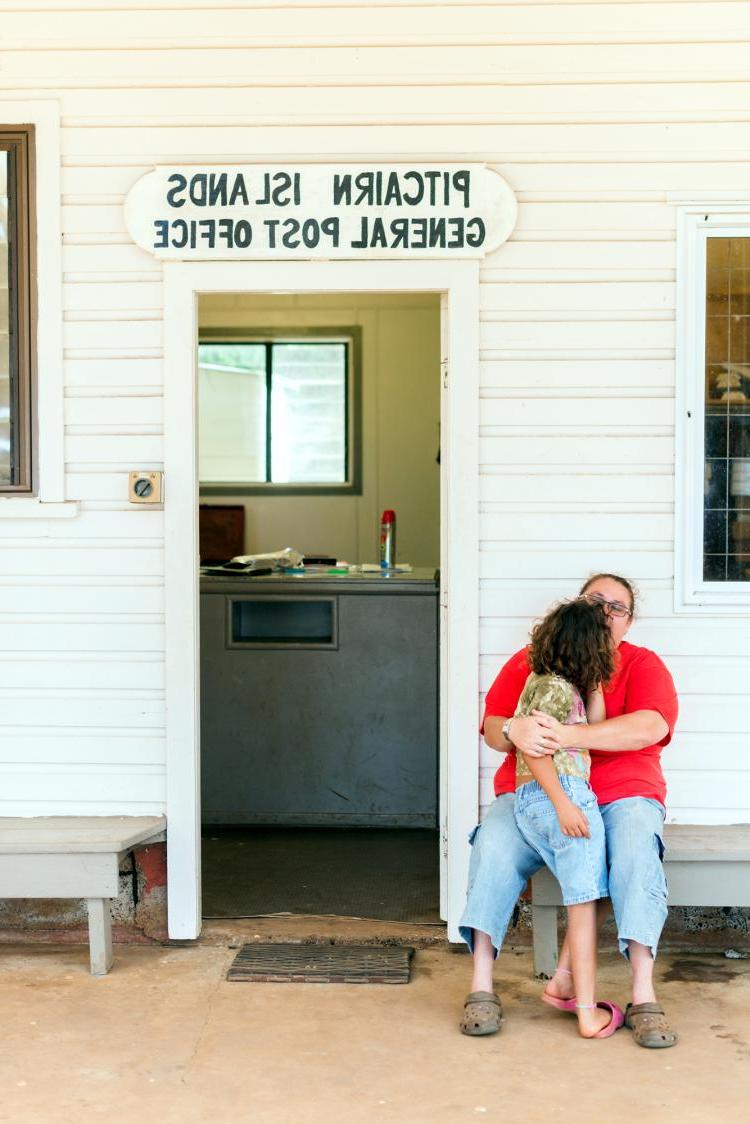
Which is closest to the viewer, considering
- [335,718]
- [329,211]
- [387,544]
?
[329,211]

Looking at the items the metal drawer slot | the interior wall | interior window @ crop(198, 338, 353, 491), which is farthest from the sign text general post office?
interior window @ crop(198, 338, 353, 491)

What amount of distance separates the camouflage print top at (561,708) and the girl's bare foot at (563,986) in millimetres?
574

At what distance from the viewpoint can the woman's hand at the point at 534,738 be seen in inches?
150

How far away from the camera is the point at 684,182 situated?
455cm

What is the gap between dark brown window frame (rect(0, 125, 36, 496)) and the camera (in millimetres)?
4633

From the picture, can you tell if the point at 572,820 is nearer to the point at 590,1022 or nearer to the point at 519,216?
the point at 590,1022

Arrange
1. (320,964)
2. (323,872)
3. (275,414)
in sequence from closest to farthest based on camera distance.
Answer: (320,964)
(323,872)
(275,414)

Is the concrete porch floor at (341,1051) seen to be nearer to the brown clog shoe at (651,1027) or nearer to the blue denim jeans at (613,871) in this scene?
the brown clog shoe at (651,1027)

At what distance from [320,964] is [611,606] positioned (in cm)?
147

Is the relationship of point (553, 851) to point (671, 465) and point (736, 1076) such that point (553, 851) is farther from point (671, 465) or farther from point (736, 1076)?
point (671, 465)

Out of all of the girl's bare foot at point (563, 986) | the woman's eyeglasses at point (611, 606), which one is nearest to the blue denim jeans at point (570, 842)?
the girl's bare foot at point (563, 986)

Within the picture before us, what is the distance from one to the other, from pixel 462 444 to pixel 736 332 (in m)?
0.98

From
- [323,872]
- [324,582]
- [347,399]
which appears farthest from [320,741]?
[347,399]

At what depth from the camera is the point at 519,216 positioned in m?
4.56
